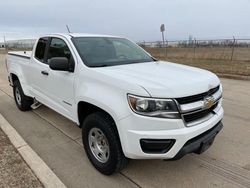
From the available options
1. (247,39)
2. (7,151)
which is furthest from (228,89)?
(247,39)

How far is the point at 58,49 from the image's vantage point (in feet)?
13.6

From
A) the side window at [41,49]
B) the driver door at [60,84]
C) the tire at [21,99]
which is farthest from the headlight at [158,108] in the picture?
the tire at [21,99]

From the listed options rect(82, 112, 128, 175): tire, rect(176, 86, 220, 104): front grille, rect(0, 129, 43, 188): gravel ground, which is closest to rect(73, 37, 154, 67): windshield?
rect(82, 112, 128, 175): tire

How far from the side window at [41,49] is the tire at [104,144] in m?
2.07

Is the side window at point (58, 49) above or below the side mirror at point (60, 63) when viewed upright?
above

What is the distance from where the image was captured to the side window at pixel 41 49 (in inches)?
182

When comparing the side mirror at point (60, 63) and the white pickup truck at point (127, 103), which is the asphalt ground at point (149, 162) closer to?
the white pickup truck at point (127, 103)

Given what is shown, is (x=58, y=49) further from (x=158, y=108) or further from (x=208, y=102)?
(x=208, y=102)

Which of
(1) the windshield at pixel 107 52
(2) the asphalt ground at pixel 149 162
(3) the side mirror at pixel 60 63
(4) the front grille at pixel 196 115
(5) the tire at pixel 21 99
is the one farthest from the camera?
(5) the tire at pixel 21 99

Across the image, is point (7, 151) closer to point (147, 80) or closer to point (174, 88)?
point (147, 80)

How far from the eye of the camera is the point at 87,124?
3.16 m

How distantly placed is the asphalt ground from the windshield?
1.41 meters

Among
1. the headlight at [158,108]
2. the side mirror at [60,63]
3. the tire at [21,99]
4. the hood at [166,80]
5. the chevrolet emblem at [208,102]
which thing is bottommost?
the tire at [21,99]

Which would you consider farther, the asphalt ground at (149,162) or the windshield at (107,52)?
the windshield at (107,52)
